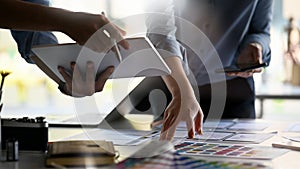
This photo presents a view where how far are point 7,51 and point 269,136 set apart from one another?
4.20 meters

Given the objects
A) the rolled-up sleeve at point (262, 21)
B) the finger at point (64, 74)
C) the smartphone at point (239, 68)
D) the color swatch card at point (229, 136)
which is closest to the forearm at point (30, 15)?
the finger at point (64, 74)

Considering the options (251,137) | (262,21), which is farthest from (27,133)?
(262,21)

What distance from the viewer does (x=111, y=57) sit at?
1311 millimetres

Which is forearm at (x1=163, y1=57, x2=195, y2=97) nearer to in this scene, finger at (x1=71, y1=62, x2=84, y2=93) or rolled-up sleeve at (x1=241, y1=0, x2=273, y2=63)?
finger at (x1=71, y1=62, x2=84, y2=93)

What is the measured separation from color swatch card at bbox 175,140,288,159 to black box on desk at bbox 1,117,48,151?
1.21 ft

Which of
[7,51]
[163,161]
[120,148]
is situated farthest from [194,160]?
[7,51]

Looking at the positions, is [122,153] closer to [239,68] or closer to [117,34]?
[117,34]

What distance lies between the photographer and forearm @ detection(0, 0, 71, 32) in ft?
4.01

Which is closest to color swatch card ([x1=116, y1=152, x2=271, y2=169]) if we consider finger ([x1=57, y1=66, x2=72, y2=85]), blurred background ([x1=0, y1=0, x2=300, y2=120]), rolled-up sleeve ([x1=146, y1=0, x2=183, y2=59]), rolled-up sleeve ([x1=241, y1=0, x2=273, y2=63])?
finger ([x1=57, y1=66, x2=72, y2=85])

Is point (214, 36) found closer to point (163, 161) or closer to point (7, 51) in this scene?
point (163, 161)

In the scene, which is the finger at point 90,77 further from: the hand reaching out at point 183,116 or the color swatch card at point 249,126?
the color swatch card at point 249,126

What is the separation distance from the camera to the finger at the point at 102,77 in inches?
54.5

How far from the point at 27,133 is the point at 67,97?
2.26 metres

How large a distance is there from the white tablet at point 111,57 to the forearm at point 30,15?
0.09 meters
